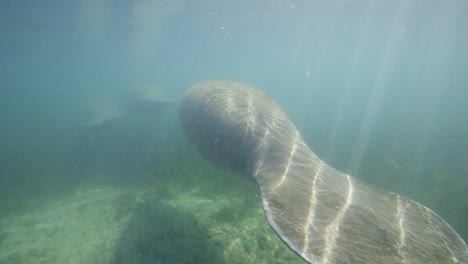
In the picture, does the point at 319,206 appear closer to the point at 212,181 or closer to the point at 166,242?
the point at 166,242

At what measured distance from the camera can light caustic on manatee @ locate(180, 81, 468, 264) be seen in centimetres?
237

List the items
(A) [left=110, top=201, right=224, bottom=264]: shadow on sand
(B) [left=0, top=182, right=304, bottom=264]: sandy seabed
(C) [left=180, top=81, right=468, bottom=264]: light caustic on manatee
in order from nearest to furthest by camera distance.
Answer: (C) [left=180, top=81, right=468, bottom=264]: light caustic on manatee < (A) [left=110, top=201, right=224, bottom=264]: shadow on sand < (B) [left=0, top=182, right=304, bottom=264]: sandy seabed

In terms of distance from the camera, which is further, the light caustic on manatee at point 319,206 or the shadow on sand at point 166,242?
the shadow on sand at point 166,242

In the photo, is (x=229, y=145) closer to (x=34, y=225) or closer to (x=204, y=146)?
(x=204, y=146)

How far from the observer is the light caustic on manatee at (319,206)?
237 cm

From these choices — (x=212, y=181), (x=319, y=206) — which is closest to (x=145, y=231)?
(x=212, y=181)

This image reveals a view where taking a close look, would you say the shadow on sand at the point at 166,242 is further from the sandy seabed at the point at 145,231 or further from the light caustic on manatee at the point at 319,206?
the light caustic on manatee at the point at 319,206

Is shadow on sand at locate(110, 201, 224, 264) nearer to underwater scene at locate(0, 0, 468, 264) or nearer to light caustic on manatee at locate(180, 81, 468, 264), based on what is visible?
underwater scene at locate(0, 0, 468, 264)

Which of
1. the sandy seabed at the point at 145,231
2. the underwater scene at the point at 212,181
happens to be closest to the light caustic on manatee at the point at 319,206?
the underwater scene at the point at 212,181

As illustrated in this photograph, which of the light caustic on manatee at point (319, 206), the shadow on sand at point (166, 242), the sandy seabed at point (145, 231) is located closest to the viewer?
the light caustic on manatee at point (319, 206)

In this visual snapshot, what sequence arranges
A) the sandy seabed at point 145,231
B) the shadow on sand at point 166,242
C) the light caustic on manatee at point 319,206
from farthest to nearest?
1. the sandy seabed at point 145,231
2. the shadow on sand at point 166,242
3. the light caustic on manatee at point 319,206

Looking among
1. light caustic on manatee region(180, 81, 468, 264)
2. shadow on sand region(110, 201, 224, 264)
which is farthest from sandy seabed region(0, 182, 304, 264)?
light caustic on manatee region(180, 81, 468, 264)

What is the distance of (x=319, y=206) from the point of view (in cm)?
293

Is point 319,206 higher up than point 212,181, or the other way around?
point 319,206
